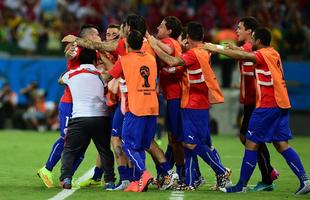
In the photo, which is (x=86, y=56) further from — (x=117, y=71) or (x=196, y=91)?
(x=196, y=91)

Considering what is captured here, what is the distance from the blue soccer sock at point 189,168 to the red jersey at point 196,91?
2.11 ft

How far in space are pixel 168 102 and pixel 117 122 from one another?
2.70 ft

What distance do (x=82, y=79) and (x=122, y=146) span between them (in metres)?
1.09

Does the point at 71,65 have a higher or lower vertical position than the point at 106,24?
lower

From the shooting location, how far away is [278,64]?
1292 cm

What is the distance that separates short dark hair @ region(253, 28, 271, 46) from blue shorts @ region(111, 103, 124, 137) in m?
2.11

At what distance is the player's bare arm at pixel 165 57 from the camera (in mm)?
12838

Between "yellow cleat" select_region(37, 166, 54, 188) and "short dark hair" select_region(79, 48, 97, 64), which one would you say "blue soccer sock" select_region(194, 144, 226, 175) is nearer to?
"short dark hair" select_region(79, 48, 97, 64)

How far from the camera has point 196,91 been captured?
43.2 ft

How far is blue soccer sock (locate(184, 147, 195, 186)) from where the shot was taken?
1319cm

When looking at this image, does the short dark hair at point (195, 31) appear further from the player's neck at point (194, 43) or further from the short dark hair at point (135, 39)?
the short dark hair at point (135, 39)

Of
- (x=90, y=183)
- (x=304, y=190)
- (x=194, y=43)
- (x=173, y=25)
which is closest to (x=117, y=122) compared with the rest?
(x=90, y=183)

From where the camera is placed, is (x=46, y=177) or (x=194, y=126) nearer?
(x=194, y=126)

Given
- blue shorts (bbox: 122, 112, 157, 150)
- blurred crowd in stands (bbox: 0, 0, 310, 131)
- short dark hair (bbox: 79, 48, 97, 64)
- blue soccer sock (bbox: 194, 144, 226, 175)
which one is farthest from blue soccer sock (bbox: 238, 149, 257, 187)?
blurred crowd in stands (bbox: 0, 0, 310, 131)
